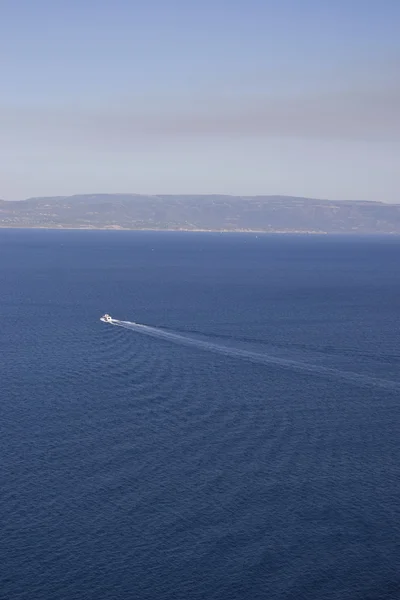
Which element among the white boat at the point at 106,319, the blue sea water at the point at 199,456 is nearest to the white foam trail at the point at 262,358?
the blue sea water at the point at 199,456

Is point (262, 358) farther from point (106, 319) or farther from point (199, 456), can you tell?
point (106, 319)

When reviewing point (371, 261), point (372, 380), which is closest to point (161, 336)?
point (372, 380)

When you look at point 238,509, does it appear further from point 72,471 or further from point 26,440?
point 26,440

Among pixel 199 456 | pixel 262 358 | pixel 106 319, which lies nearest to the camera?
pixel 199 456

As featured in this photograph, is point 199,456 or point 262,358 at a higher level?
point 262,358

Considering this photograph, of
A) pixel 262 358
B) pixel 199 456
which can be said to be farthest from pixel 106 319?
pixel 199 456

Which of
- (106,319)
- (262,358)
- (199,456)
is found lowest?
(199,456)

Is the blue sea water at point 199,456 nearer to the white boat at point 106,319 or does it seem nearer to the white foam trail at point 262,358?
the white foam trail at point 262,358

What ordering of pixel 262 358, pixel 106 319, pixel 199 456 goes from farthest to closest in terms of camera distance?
1. pixel 106 319
2. pixel 262 358
3. pixel 199 456
